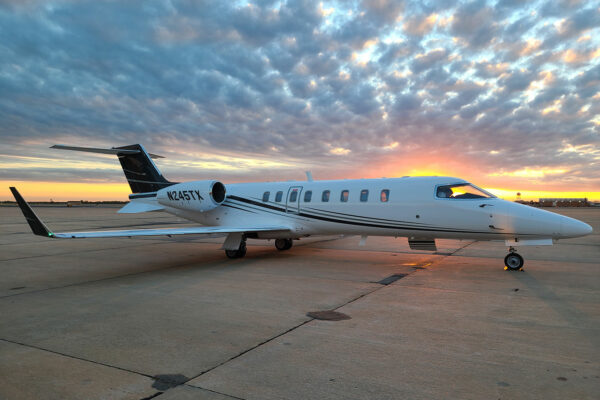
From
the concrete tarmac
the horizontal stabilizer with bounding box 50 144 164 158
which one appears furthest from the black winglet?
Result: the horizontal stabilizer with bounding box 50 144 164 158

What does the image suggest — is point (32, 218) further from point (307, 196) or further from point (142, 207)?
point (307, 196)

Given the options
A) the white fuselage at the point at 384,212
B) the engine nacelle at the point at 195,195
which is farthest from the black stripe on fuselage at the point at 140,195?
the white fuselage at the point at 384,212

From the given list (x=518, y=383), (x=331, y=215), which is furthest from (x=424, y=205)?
(x=518, y=383)

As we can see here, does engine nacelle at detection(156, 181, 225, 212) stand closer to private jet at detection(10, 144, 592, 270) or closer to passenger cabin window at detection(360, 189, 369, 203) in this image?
private jet at detection(10, 144, 592, 270)

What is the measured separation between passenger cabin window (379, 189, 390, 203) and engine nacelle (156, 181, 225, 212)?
18.5 ft

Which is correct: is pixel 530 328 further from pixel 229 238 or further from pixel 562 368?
pixel 229 238

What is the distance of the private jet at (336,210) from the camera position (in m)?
8.57

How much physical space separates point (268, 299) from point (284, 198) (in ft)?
19.5

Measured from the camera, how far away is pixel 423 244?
402 inches

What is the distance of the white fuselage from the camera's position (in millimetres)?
8578

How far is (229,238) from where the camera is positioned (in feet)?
37.9

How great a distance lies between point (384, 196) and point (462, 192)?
193 cm

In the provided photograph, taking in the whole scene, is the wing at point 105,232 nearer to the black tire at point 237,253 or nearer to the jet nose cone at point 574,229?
the black tire at point 237,253

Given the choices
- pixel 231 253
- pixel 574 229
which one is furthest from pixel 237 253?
pixel 574 229
